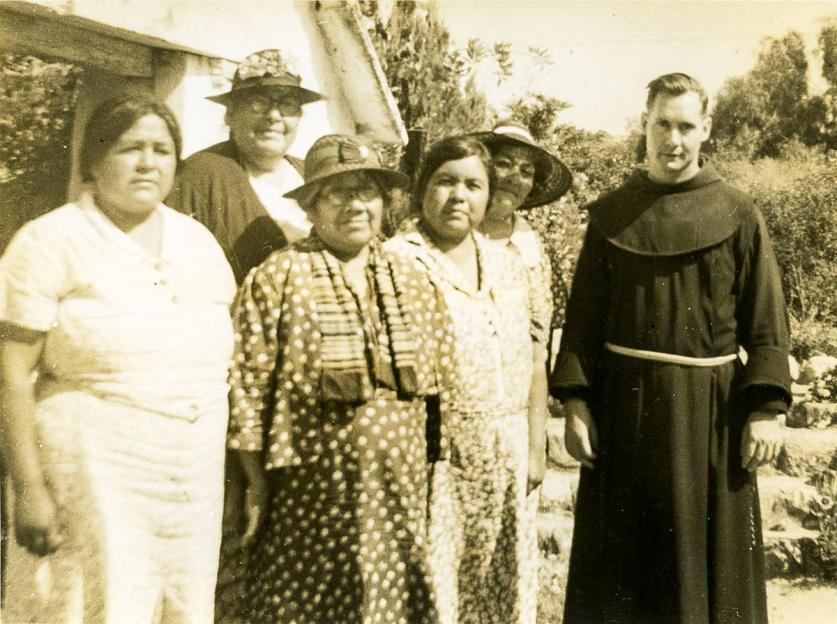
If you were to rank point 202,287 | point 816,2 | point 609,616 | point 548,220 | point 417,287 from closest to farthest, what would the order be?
point 202,287 < point 417,287 < point 609,616 < point 816,2 < point 548,220

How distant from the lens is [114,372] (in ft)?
7.65

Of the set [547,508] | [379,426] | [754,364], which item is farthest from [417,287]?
[547,508]

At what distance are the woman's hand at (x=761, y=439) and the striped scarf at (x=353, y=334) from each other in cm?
132

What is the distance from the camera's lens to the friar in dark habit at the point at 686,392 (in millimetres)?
2857

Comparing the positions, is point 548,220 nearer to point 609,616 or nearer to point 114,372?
point 609,616

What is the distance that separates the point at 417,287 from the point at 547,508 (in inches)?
106

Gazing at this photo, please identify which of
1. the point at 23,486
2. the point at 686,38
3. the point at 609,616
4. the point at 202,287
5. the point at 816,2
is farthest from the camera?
the point at 686,38

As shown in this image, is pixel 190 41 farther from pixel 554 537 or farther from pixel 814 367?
pixel 814 367

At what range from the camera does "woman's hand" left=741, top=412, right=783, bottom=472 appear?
9.21 feet

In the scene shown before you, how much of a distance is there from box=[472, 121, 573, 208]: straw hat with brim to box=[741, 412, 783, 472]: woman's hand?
1.43 metres

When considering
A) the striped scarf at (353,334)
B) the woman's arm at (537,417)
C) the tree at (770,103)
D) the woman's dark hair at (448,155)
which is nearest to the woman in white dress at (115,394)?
the striped scarf at (353,334)

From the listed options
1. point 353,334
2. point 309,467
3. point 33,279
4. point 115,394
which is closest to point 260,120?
point 353,334

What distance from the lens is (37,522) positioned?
2.26m

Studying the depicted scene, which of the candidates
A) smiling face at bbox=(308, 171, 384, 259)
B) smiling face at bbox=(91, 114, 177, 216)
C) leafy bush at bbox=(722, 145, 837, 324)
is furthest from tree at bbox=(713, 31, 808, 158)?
smiling face at bbox=(91, 114, 177, 216)
